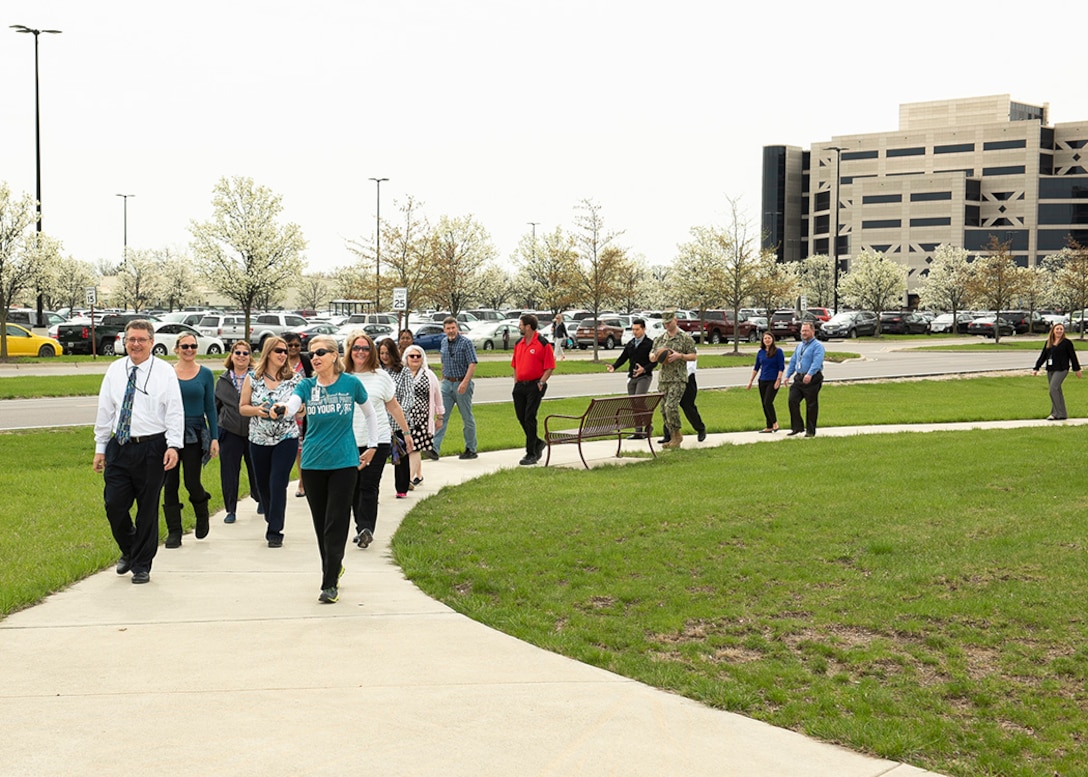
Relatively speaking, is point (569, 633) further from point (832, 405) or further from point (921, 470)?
point (832, 405)

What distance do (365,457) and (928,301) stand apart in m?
89.4

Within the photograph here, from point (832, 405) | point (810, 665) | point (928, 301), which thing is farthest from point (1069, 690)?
point (928, 301)

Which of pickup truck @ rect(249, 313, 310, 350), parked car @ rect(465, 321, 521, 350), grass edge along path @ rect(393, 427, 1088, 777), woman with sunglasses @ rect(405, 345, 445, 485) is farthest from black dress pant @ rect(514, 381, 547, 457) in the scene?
parked car @ rect(465, 321, 521, 350)

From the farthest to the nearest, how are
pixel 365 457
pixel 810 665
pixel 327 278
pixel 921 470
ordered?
pixel 327 278 → pixel 921 470 → pixel 365 457 → pixel 810 665

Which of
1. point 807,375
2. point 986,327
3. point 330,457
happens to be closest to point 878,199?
point 986,327

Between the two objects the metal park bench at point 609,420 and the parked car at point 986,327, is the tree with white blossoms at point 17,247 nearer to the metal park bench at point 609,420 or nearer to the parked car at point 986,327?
the metal park bench at point 609,420

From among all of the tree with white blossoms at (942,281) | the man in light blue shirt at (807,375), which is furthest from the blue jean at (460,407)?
the tree with white blossoms at (942,281)

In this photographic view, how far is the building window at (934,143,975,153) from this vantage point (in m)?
123

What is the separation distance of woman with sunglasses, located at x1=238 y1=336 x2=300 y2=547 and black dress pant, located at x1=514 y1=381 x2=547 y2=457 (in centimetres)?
437

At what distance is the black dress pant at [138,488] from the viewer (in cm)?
765

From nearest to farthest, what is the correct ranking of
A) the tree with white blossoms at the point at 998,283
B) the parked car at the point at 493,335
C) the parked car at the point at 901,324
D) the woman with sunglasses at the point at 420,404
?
the woman with sunglasses at the point at 420,404 → the parked car at the point at 493,335 → the tree with white blossoms at the point at 998,283 → the parked car at the point at 901,324

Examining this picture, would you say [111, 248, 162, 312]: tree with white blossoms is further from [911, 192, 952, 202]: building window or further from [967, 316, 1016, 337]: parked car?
[911, 192, 952, 202]: building window

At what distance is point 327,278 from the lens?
15250 cm

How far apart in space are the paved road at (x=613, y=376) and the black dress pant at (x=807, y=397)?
27.7 feet
